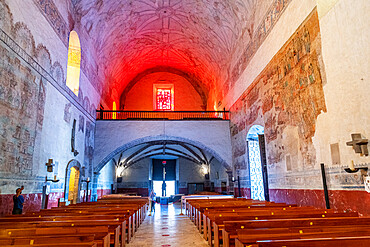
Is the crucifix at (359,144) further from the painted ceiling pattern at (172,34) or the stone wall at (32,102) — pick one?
the stone wall at (32,102)

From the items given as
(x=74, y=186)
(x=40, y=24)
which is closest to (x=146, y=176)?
(x=74, y=186)

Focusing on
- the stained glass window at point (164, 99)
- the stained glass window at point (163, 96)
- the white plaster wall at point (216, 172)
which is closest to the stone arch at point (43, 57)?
the white plaster wall at point (216, 172)

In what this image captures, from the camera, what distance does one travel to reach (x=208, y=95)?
22.3 metres

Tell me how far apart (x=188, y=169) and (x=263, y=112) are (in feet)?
53.7

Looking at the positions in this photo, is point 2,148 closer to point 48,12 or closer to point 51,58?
point 51,58

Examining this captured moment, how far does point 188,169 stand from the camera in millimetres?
25828

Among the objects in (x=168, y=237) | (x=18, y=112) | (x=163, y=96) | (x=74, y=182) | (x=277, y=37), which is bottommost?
(x=168, y=237)

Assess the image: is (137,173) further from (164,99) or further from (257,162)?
(257,162)

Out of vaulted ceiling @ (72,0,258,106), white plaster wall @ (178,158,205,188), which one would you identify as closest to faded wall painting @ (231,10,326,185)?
vaulted ceiling @ (72,0,258,106)

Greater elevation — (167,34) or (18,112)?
(167,34)

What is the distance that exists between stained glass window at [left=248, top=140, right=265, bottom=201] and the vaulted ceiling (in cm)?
476

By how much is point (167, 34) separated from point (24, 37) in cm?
1135

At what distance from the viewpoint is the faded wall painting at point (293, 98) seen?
23.0 ft

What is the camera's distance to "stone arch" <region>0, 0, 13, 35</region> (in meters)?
6.52
